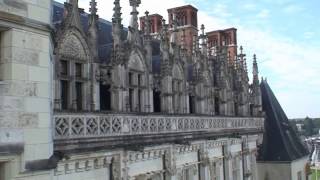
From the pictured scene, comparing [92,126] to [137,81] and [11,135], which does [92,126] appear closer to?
[137,81]

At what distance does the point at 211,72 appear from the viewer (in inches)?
743

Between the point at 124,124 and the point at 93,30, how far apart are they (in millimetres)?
2428

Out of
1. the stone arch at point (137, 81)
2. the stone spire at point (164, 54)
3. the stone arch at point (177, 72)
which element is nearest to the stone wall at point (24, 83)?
the stone arch at point (137, 81)

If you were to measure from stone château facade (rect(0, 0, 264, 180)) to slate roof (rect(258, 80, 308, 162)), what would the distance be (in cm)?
140

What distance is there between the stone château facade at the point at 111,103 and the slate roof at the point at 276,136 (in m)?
1.40

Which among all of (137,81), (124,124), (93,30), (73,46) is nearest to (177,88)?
(137,81)

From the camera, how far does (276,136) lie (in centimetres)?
2495

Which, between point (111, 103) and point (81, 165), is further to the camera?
point (111, 103)

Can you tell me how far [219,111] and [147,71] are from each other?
23.6 ft

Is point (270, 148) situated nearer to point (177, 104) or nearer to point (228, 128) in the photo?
point (228, 128)

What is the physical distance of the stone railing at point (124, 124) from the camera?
975 cm

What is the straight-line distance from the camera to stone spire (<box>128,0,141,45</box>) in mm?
13305

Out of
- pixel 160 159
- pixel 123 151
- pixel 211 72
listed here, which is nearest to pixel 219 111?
pixel 211 72

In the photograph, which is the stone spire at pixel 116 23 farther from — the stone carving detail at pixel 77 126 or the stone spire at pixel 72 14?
the stone carving detail at pixel 77 126
